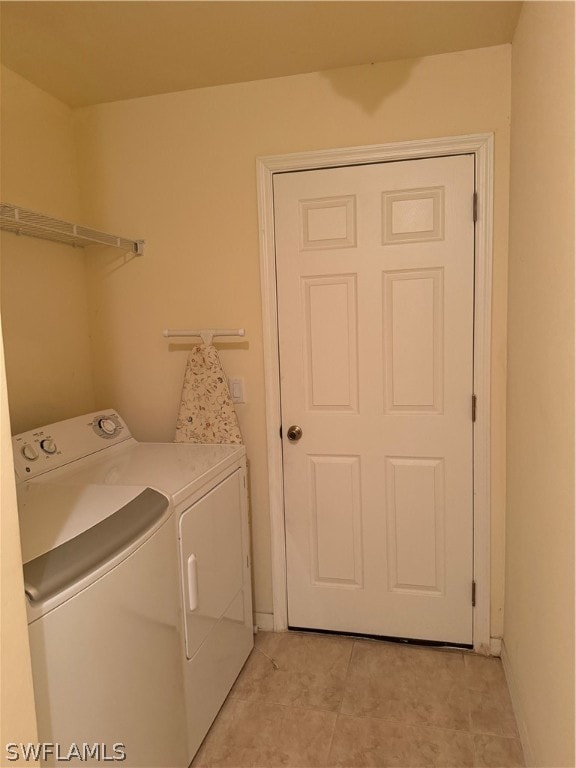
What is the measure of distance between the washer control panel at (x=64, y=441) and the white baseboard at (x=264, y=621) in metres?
1.05

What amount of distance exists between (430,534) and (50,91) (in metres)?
2.48

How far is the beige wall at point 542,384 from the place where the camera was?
117cm

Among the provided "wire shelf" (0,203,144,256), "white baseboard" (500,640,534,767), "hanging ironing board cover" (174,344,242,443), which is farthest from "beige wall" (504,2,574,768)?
"wire shelf" (0,203,144,256)

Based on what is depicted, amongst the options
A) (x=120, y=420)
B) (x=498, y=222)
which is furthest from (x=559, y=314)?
(x=120, y=420)

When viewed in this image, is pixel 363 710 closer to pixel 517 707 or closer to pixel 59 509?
pixel 517 707

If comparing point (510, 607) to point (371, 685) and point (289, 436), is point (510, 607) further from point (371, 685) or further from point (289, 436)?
point (289, 436)

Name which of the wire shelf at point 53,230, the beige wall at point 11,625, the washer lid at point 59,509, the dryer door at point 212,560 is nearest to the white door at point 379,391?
the dryer door at point 212,560

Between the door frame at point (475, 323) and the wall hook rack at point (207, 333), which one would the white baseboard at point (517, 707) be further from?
the wall hook rack at point (207, 333)

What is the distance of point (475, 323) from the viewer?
2.04m

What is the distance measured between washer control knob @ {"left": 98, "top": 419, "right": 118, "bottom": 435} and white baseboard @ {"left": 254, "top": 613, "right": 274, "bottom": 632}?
1097 mm

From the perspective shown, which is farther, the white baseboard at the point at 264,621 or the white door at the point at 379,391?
the white baseboard at the point at 264,621

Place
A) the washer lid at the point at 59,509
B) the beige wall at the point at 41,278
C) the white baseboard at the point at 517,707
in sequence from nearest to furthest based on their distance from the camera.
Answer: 1. the washer lid at the point at 59,509
2. the white baseboard at the point at 517,707
3. the beige wall at the point at 41,278

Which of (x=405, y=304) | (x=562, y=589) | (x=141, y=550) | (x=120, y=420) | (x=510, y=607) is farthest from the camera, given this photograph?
(x=120, y=420)

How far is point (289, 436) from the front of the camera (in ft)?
7.49
